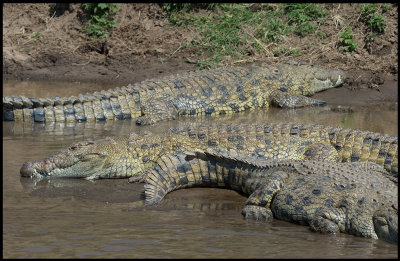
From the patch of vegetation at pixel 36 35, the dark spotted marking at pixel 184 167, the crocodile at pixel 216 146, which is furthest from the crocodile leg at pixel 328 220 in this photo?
the patch of vegetation at pixel 36 35

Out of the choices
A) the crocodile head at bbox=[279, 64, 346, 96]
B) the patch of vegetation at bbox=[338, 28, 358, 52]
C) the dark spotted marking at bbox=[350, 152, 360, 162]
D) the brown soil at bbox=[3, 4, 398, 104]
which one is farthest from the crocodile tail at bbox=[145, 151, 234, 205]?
the patch of vegetation at bbox=[338, 28, 358, 52]

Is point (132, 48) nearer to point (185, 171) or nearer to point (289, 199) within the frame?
point (185, 171)

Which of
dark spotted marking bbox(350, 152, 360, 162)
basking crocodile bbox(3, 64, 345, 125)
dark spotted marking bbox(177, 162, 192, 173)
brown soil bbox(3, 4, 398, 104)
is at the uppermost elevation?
brown soil bbox(3, 4, 398, 104)

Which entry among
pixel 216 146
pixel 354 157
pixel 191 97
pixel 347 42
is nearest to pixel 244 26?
pixel 347 42

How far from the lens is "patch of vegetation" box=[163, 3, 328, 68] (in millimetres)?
13195

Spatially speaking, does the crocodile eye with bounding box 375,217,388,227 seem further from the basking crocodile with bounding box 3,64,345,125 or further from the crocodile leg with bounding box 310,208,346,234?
the basking crocodile with bounding box 3,64,345,125

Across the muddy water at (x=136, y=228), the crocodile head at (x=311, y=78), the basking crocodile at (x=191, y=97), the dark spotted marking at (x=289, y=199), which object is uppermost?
the crocodile head at (x=311, y=78)

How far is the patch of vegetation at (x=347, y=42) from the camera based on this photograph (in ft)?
42.0

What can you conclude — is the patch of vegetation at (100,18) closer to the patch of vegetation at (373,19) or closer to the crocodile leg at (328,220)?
the patch of vegetation at (373,19)

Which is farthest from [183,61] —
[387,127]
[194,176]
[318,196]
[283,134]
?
[318,196]

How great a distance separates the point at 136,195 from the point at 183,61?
277 inches

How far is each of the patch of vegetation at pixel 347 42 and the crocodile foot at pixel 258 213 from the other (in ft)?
25.0

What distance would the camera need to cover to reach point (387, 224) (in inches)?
201

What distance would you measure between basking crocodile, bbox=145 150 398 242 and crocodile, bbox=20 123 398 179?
65 centimetres
